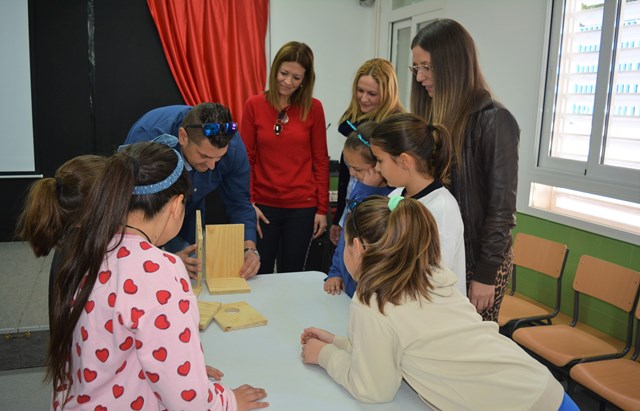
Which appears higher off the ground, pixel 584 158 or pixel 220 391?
pixel 584 158

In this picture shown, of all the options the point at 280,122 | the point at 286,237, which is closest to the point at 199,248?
the point at 286,237

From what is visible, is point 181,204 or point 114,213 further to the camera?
point 181,204

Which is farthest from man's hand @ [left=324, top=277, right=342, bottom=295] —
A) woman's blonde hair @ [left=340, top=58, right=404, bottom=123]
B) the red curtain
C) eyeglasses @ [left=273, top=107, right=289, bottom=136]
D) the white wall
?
the white wall

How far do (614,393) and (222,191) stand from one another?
175cm

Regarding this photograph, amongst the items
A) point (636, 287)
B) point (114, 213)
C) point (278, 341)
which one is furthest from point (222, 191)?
point (636, 287)

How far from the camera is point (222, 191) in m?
2.25

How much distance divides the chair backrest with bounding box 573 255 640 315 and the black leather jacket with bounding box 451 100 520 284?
3.47 feet

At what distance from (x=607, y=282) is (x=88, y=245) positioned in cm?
236

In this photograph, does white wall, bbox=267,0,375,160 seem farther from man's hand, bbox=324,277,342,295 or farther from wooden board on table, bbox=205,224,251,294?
man's hand, bbox=324,277,342,295

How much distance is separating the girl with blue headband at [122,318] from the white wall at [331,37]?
12.6ft

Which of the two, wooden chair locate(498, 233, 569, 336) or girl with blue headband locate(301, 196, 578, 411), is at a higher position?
girl with blue headband locate(301, 196, 578, 411)

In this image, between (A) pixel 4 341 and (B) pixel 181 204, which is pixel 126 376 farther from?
(A) pixel 4 341

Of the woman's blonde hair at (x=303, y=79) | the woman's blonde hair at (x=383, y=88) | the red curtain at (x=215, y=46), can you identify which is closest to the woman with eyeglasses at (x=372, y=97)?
the woman's blonde hair at (x=383, y=88)

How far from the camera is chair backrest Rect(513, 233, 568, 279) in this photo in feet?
8.91
